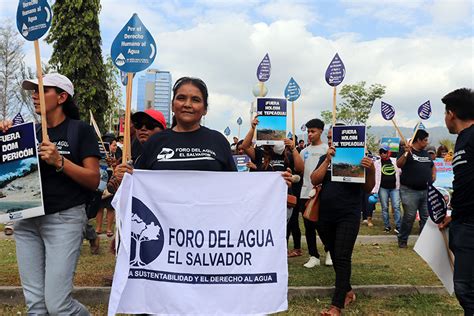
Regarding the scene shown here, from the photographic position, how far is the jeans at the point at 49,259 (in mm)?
3020

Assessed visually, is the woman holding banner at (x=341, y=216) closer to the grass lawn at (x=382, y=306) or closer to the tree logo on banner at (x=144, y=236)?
the grass lawn at (x=382, y=306)

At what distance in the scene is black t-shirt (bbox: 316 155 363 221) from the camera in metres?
4.83

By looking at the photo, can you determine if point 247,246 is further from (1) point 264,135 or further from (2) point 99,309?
(1) point 264,135

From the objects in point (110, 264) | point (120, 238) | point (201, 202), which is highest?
point (201, 202)

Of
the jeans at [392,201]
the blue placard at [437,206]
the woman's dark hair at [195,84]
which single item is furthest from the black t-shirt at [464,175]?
the jeans at [392,201]

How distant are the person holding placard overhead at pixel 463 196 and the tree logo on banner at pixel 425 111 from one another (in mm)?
4805

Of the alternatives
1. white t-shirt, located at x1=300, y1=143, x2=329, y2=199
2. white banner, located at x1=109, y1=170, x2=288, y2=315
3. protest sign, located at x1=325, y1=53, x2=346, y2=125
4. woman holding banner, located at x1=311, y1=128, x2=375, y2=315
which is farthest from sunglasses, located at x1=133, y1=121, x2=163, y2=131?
white t-shirt, located at x1=300, y1=143, x2=329, y2=199

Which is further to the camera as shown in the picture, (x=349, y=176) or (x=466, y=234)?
(x=349, y=176)

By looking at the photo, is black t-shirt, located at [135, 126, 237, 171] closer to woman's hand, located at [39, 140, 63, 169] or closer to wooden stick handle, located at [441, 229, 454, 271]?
woman's hand, located at [39, 140, 63, 169]

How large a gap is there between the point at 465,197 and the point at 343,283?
1.58 m

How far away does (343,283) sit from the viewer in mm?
4684

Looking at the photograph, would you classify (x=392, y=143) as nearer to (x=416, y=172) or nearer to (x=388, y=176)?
(x=388, y=176)

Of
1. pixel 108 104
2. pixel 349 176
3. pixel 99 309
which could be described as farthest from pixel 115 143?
pixel 108 104

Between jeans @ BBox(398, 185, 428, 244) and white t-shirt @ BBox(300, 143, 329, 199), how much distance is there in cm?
271
